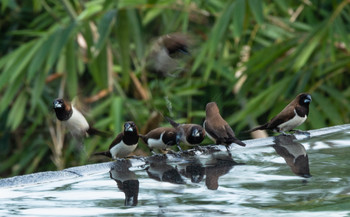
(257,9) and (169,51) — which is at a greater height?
(257,9)

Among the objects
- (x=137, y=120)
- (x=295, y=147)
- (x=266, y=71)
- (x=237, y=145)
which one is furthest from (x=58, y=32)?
(x=295, y=147)

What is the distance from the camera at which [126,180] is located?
206 centimetres

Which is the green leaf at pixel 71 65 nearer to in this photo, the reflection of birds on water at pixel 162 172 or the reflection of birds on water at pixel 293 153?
the reflection of birds on water at pixel 293 153

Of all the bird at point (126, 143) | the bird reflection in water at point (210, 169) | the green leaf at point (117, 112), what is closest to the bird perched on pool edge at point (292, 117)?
the bird at point (126, 143)

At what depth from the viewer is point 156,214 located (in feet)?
5.16

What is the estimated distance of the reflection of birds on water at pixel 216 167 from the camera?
1.94 meters

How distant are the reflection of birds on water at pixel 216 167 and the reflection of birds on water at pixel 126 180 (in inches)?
7.1

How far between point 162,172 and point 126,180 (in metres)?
0.14

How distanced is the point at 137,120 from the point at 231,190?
3563mm

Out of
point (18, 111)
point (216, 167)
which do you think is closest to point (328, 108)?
point (18, 111)

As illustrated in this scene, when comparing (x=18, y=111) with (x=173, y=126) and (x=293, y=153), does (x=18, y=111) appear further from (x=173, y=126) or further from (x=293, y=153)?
(x=293, y=153)

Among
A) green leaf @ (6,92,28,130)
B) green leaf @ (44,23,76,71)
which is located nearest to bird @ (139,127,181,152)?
green leaf @ (44,23,76,71)

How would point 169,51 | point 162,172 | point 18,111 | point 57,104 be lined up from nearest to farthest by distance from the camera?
1. point 162,172
2. point 57,104
3. point 169,51
4. point 18,111

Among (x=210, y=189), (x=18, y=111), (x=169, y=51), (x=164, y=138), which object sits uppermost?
(x=169, y=51)
